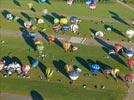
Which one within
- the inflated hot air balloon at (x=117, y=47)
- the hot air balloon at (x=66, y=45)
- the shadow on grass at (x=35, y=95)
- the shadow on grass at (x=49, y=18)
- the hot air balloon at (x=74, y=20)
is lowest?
the shadow on grass at (x=35, y=95)

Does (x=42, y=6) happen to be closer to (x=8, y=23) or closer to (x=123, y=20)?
(x=8, y=23)

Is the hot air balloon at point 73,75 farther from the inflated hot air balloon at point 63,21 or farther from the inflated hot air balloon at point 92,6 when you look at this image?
the inflated hot air balloon at point 92,6

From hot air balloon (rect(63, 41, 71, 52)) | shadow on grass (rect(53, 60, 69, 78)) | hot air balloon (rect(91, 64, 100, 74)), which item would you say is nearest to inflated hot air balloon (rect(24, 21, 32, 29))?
hot air balloon (rect(63, 41, 71, 52))

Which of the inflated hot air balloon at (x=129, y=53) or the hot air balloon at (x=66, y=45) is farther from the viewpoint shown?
the hot air balloon at (x=66, y=45)

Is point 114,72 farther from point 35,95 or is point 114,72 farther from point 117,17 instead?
point 117,17

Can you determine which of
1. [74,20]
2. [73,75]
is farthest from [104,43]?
[73,75]

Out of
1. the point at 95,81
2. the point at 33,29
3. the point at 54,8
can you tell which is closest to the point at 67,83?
the point at 95,81

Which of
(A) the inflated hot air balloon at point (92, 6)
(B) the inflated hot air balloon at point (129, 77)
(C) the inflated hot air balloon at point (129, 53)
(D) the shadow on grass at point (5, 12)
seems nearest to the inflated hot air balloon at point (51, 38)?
(C) the inflated hot air balloon at point (129, 53)

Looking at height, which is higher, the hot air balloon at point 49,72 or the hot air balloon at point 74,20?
the hot air balloon at point 74,20
